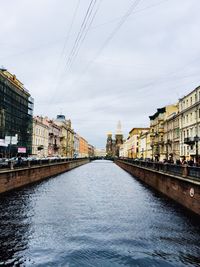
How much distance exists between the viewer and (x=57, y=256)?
13406 mm

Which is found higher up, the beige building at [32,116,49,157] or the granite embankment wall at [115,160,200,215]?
the beige building at [32,116,49,157]

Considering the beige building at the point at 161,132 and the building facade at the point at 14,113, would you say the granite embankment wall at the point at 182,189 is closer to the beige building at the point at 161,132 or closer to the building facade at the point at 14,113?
the building facade at the point at 14,113

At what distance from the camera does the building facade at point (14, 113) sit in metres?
69.4

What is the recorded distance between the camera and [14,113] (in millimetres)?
78562

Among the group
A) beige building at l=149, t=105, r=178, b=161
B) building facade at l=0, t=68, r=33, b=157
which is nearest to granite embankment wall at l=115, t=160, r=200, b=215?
building facade at l=0, t=68, r=33, b=157

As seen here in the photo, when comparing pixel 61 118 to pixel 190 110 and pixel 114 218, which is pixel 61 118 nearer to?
pixel 190 110

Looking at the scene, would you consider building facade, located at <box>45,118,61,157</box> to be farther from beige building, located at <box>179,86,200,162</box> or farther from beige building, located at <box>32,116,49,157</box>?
beige building, located at <box>179,86,200,162</box>

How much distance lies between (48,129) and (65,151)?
4116 centimetres

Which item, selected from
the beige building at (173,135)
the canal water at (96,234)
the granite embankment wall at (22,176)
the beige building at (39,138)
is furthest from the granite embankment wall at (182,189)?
the beige building at (39,138)

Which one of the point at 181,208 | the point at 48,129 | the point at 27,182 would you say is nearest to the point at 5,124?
the point at 27,182

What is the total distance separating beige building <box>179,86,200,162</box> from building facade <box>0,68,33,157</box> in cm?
3006

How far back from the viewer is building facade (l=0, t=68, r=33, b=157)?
69438mm

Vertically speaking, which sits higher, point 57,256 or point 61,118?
point 61,118

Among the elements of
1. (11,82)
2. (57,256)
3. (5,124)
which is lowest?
(57,256)
